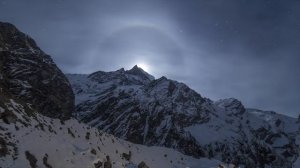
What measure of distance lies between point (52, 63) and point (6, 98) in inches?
1731

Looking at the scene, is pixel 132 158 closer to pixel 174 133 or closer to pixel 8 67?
pixel 8 67

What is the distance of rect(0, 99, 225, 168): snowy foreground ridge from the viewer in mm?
27469

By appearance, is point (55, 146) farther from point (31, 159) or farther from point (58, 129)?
point (58, 129)

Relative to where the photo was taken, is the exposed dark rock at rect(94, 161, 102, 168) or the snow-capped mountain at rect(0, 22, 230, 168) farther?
the exposed dark rock at rect(94, 161, 102, 168)

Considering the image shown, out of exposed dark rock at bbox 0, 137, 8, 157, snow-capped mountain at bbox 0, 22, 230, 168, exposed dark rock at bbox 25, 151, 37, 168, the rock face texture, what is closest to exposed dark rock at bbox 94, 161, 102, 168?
snow-capped mountain at bbox 0, 22, 230, 168

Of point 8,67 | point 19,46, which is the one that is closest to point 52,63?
point 19,46

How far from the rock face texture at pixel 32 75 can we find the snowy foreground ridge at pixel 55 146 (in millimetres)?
16348

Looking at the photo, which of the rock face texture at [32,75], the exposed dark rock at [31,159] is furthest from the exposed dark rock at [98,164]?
the rock face texture at [32,75]

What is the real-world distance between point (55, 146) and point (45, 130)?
10.1 ft

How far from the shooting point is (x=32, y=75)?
6612cm

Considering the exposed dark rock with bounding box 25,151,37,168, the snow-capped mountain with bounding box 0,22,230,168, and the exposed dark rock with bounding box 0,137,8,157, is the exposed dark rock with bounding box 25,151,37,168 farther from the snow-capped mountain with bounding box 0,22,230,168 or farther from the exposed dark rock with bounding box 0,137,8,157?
the exposed dark rock with bounding box 0,137,8,157

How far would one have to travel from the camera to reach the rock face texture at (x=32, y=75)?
61.7m

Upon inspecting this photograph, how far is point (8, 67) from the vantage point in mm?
62844

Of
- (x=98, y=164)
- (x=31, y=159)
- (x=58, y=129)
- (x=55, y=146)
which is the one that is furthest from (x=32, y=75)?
(x=31, y=159)
